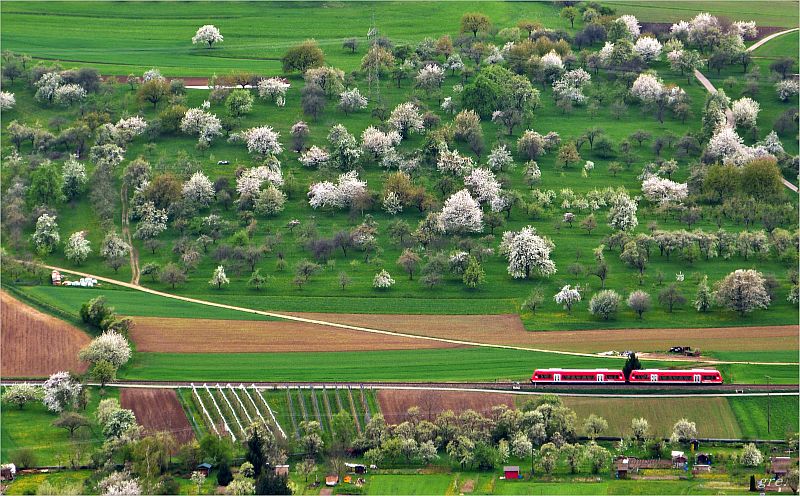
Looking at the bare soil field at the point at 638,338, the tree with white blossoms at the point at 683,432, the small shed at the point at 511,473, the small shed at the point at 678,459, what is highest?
the bare soil field at the point at 638,338

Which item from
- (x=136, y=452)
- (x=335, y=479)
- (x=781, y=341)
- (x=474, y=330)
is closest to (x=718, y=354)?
A: (x=781, y=341)

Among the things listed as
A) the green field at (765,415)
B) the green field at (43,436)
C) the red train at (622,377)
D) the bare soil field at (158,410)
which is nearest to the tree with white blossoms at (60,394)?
the green field at (43,436)

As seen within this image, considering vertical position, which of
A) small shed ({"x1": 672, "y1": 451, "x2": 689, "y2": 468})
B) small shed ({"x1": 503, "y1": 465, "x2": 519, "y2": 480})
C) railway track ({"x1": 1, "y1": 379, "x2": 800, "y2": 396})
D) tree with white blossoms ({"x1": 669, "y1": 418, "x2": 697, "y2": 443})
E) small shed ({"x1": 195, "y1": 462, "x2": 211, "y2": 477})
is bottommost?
small shed ({"x1": 195, "y1": 462, "x2": 211, "y2": 477})

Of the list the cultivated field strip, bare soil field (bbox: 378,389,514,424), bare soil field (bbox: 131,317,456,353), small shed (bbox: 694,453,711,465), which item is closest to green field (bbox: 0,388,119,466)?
the cultivated field strip

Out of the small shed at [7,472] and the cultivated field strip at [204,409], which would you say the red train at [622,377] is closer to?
the cultivated field strip at [204,409]

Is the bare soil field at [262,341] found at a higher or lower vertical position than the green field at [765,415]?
higher

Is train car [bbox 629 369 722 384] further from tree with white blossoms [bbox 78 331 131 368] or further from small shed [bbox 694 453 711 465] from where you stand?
tree with white blossoms [bbox 78 331 131 368]

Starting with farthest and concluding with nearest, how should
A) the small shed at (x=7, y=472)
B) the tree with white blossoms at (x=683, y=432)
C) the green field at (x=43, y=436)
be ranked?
1. the tree with white blossoms at (x=683, y=432)
2. the green field at (x=43, y=436)
3. the small shed at (x=7, y=472)
